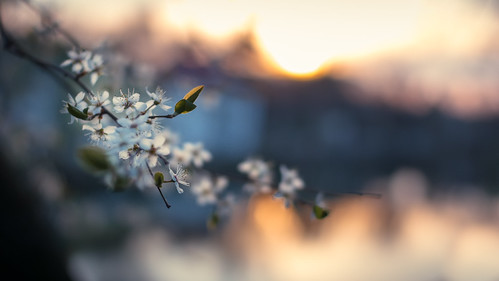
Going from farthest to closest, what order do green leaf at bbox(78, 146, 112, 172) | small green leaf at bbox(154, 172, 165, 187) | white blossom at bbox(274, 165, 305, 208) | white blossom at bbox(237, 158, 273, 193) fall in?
white blossom at bbox(237, 158, 273, 193)
white blossom at bbox(274, 165, 305, 208)
green leaf at bbox(78, 146, 112, 172)
small green leaf at bbox(154, 172, 165, 187)

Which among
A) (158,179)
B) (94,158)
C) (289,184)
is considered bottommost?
(158,179)

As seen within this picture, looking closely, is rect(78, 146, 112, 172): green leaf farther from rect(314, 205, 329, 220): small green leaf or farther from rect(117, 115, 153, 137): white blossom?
rect(314, 205, 329, 220): small green leaf

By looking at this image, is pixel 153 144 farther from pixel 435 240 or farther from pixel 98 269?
pixel 435 240

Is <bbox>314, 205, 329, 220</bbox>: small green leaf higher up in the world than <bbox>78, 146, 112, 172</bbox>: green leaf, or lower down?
lower down

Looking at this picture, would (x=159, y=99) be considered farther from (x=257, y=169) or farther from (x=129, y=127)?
(x=257, y=169)

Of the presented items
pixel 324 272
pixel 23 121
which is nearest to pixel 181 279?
pixel 324 272

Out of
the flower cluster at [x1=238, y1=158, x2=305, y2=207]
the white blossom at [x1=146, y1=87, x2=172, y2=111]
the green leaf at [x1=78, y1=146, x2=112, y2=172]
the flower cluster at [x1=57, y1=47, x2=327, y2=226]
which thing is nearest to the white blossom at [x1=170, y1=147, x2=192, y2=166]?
the flower cluster at [x1=57, y1=47, x2=327, y2=226]

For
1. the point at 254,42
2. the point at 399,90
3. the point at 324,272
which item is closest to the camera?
the point at 254,42

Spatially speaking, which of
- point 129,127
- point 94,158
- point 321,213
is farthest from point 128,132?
point 321,213

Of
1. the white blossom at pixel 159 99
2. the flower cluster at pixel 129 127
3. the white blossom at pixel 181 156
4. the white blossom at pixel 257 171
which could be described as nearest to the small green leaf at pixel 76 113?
the flower cluster at pixel 129 127
